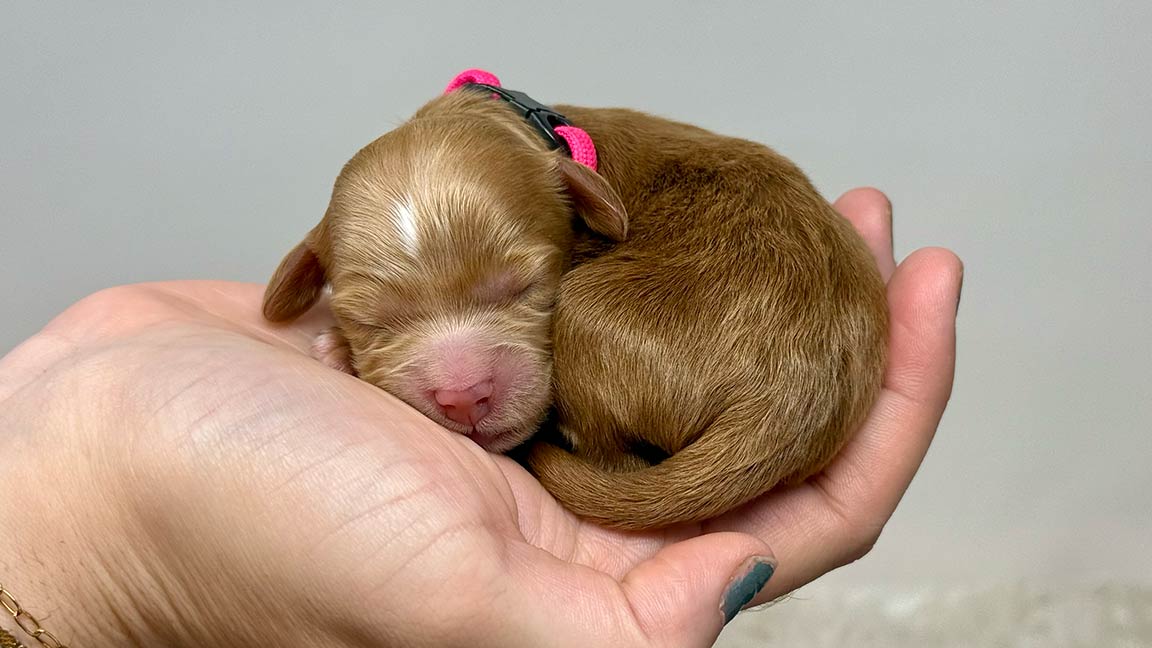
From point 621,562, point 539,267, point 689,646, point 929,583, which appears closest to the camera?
point 689,646

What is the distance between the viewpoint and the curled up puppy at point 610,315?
1.80 meters

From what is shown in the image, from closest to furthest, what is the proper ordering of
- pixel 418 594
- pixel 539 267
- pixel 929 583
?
pixel 418 594 → pixel 539 267 → pixel 929 583

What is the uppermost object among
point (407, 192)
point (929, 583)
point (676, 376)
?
point (407, 192)

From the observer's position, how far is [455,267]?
6.12ft

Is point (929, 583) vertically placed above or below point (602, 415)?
below

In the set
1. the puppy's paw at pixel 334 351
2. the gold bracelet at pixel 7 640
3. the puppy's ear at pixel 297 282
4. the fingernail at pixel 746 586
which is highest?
the puppy's ear at pixel 297 282

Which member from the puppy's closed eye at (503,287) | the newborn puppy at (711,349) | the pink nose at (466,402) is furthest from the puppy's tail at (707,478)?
the puppy's closed eye at (503,287)

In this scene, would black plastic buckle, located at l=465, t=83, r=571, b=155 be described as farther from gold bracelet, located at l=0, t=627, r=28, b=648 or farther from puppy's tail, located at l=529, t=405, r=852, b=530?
gold bracelet, located at l=0, t=627, r=28, b=648

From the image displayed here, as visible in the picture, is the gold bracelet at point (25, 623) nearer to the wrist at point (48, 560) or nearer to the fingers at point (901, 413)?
the wrist at point (48, 560)

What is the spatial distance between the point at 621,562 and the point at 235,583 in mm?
696

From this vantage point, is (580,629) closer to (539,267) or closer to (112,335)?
(539,267)

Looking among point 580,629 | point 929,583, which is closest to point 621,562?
point 580,629

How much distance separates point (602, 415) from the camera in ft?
6.35

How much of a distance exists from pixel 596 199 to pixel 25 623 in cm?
131
